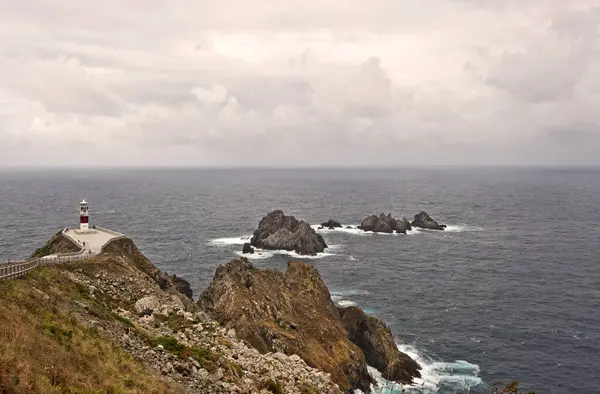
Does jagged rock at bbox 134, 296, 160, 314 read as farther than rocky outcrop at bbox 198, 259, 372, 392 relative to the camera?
No

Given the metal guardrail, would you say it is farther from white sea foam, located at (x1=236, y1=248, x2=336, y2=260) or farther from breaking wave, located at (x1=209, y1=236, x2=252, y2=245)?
breaking wave, located at (x1=209, y1=236, x2=252, y2=245)

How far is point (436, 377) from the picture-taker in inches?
2311

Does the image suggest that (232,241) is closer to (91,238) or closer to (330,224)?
(330,224)

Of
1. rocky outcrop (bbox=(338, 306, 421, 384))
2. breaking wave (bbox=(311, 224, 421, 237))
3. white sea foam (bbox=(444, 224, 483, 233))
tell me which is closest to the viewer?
rocky outcrop (bbox=(338, 306, 421, 384))

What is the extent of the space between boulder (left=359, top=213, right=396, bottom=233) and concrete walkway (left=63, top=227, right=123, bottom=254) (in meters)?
108

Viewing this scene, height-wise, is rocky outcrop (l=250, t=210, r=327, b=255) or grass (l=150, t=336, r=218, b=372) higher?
grass (l=150, t=336, r=218, b=372)

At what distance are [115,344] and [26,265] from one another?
17817mm

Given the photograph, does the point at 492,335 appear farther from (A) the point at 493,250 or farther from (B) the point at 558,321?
(A) the point at 493,250

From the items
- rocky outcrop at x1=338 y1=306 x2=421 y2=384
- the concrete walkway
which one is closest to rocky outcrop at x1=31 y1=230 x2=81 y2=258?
the concrete walkway

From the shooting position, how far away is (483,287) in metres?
96.9

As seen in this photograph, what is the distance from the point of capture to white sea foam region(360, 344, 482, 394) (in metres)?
54.8

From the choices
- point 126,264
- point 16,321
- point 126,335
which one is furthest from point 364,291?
point 16,321

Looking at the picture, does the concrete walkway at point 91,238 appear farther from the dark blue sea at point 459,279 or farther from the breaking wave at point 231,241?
the breaking wave at point 231,241

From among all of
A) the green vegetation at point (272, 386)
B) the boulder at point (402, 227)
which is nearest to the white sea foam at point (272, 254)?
the boulder at point (402, 227)
